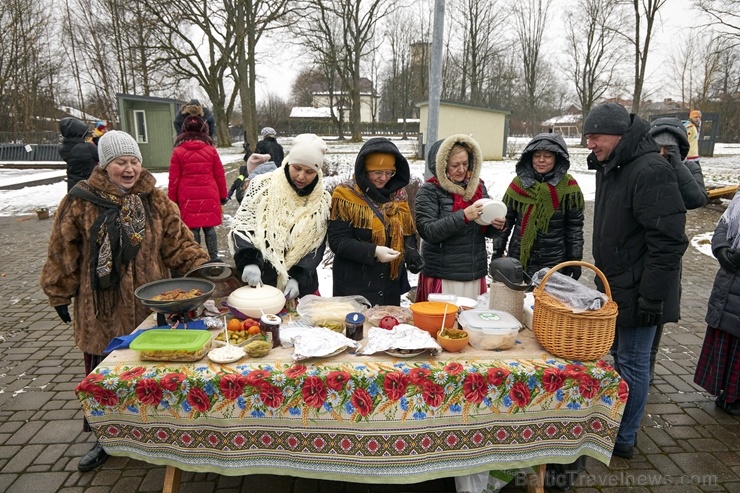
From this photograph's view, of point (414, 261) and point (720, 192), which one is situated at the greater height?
point (414, 261)

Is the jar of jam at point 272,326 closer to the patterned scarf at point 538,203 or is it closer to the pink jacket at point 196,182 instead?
the patterned scarf at point 538,203

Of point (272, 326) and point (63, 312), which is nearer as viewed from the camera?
point (272, 326)

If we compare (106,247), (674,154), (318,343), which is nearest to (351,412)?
(318,343)

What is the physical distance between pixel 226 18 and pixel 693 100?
3633cm

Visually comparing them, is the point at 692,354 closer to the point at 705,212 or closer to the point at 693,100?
the point at 705,212

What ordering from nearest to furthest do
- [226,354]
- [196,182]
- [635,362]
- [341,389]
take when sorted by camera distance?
[341,389], [226,354], [635,362], [196,182]

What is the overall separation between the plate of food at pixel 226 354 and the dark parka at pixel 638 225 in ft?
6.62

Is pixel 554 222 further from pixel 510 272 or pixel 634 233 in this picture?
pixel 510 272

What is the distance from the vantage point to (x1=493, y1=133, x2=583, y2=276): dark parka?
3.01 m

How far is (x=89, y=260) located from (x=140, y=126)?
1591 centimetres

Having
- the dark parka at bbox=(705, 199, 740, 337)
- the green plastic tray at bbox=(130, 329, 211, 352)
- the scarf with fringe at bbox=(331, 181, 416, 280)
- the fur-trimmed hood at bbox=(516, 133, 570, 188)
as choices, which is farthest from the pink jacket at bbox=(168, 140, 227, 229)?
the dark parka at bbox=(705, 199, 740, 337)

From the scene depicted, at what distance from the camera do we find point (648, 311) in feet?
7.52

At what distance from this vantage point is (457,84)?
43.8 metres

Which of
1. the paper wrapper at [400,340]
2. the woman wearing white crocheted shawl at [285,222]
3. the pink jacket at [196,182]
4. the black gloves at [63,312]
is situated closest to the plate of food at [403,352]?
the paper wrapper at [400,340]
